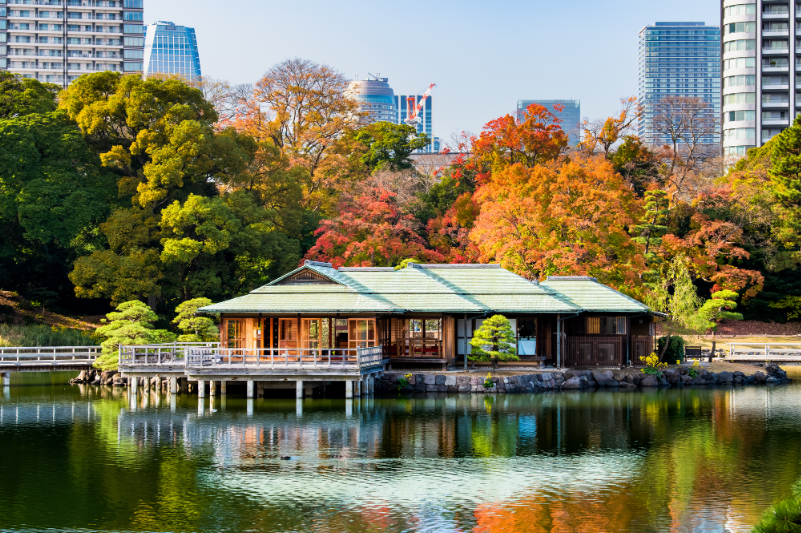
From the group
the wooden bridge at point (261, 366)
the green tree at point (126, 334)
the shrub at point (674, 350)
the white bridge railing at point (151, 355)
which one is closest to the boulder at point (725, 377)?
the shrub at point (674, 350)

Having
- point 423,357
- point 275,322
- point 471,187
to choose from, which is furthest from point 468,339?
point 471,187

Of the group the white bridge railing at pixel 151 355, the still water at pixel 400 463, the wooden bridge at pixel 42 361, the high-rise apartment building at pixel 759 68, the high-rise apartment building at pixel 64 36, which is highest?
the high-rise apartment building at pixel 64 36

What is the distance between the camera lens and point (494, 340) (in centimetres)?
3506

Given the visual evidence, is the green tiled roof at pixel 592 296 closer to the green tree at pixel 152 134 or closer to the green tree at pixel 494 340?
the green tree at pixel 494 340

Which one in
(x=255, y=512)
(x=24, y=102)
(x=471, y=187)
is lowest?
(x=255, y=512)

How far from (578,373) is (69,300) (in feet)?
108

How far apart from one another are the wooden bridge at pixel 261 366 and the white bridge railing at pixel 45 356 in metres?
4.67

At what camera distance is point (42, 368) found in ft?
123

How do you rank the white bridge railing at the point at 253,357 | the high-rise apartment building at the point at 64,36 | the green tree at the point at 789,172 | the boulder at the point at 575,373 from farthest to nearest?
the high-rise apartment building at the point at 64,36 → the green tree at the point at 789,172 → the boulder at the point at 575,373 → the white bridge railing at the point at 253,357

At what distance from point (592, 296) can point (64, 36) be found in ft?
317

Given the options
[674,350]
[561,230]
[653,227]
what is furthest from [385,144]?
[674,350]

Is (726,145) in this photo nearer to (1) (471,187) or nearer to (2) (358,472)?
(1) (471,187)

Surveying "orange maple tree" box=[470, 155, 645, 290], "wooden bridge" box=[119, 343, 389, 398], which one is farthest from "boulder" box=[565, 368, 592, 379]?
"orange maple tree" box=[470, 155, 645, 290]

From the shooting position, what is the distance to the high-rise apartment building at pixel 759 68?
8694 cm
